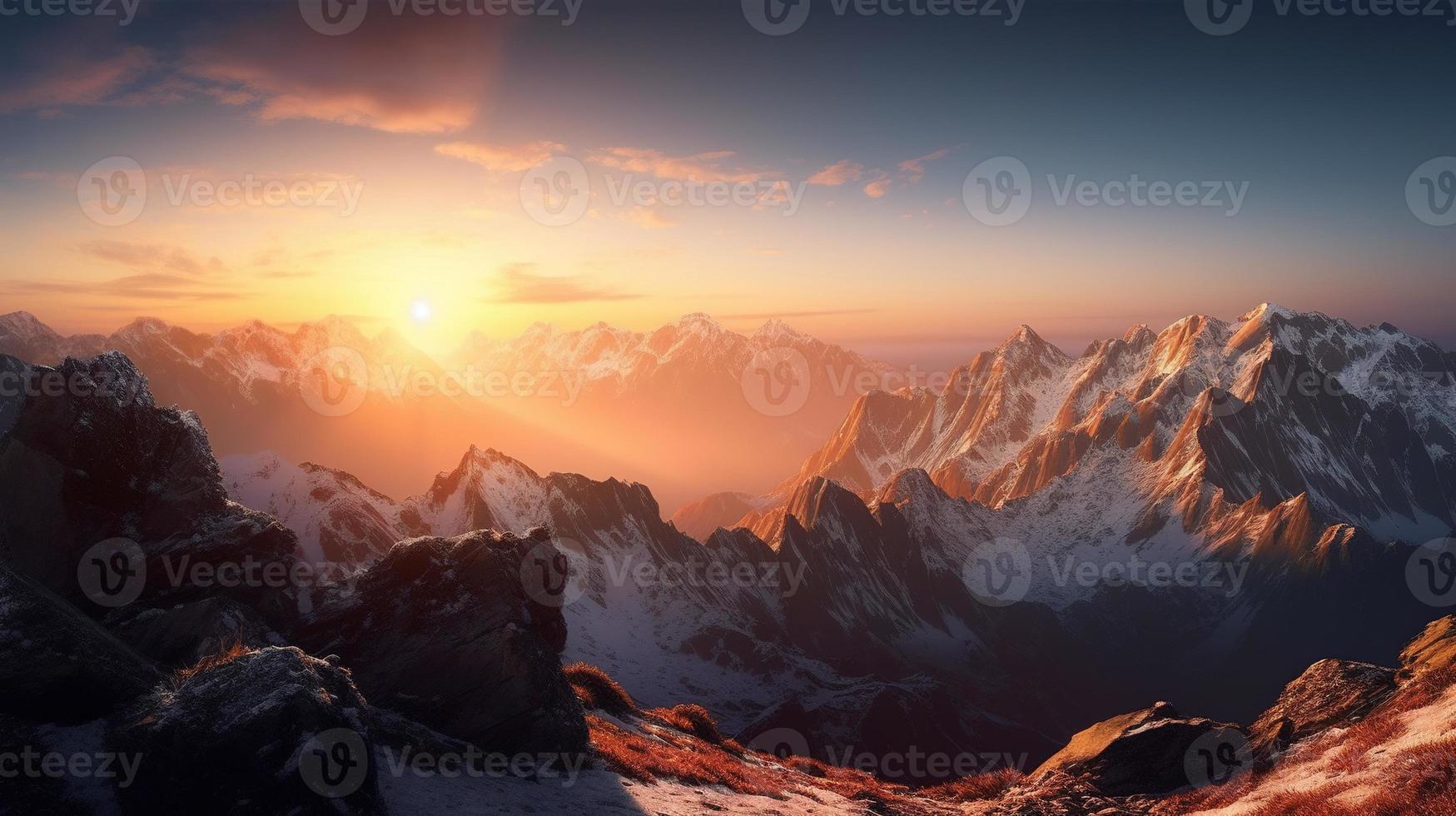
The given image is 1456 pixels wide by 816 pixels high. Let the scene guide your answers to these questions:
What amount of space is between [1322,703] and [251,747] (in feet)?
98.9

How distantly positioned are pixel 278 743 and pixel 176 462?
2317 cm

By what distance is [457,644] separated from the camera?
26531 millimetres

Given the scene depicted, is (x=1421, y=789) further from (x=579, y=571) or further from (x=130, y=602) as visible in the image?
(x=579, y=571)

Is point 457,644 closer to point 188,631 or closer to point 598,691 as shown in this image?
point 188,631

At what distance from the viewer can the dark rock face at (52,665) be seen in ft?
51.4

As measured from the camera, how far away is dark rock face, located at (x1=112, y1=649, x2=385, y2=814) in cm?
1482

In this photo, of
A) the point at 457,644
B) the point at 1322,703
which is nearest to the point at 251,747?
the point at 457,644

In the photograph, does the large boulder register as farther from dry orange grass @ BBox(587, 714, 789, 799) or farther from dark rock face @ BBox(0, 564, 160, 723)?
dark rock face @ BBox(0, 564, 160, 723)

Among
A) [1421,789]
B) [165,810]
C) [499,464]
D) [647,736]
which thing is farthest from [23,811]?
[499,464]

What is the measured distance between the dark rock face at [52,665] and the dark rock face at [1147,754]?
2951 cm

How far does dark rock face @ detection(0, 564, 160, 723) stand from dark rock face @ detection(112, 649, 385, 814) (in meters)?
1.05

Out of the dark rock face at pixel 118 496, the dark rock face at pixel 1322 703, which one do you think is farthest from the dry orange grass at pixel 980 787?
the dark rock face at pixel 118 496

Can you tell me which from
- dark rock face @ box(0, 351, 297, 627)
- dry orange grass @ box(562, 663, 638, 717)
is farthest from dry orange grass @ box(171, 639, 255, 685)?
dry orange grass @ box(562, 663, 638, 717)

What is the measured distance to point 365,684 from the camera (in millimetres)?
25812
